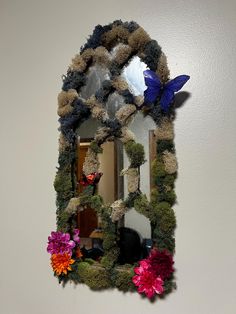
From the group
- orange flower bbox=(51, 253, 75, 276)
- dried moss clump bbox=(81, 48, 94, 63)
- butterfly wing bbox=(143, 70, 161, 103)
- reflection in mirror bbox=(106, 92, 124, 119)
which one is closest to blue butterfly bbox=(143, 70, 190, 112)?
butterfly wing bbox=(143, 70, 161, 103)

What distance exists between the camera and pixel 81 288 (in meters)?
1.01

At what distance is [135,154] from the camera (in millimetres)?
927

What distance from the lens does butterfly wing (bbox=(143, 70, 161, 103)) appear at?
2.91 feet

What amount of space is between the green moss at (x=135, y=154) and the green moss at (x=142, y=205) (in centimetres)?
10

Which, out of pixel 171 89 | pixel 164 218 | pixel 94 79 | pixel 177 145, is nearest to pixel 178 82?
pixel 171 89

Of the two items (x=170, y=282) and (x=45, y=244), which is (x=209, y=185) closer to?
(x=170, y=282)

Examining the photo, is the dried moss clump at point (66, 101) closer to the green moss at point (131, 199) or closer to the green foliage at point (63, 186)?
the green foliage at point (63, 186)

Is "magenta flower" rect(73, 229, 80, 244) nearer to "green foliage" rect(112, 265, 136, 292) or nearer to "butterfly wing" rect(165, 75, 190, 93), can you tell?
"green foliage" rect(112, 265, 136, 292)

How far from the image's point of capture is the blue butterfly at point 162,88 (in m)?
0.87

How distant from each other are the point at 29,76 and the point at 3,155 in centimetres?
32

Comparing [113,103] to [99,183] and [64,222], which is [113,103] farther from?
[64,222]

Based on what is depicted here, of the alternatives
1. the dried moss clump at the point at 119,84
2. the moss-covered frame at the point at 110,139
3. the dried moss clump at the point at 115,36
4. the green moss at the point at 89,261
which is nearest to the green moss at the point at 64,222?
the moss-covered frame at the point at 110,139

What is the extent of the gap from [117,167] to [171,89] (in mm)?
293

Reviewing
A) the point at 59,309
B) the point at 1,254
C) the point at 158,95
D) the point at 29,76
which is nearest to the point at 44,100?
the point at 29,76
